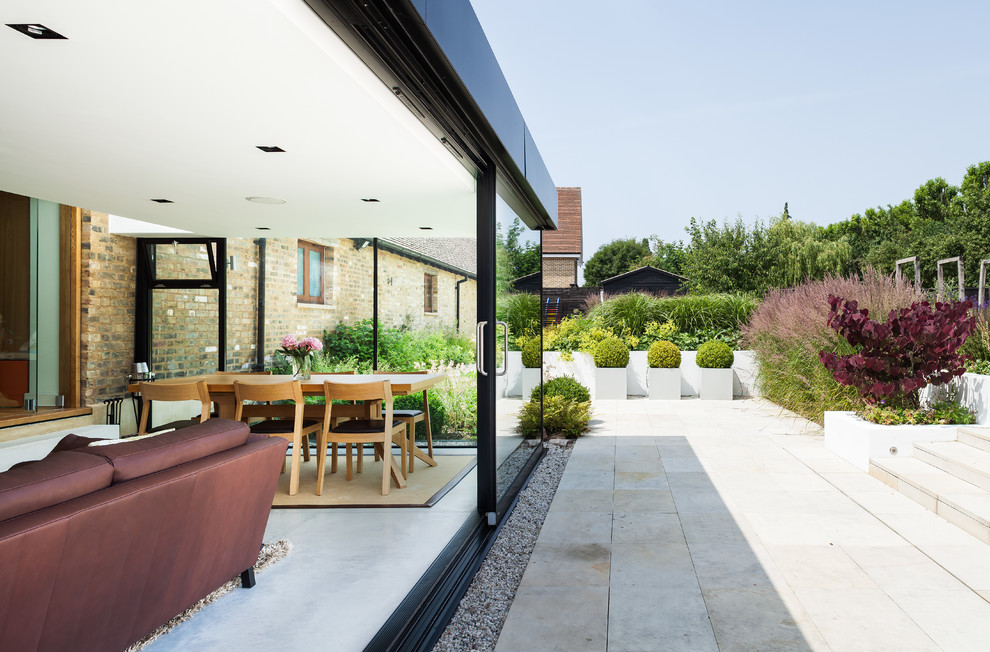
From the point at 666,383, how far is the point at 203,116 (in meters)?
9.03

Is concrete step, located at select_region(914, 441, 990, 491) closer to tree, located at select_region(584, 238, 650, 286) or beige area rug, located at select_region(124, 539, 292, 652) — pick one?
beige area rug, located at select_region(124, 539, 292, 652)

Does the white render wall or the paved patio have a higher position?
the white render wall

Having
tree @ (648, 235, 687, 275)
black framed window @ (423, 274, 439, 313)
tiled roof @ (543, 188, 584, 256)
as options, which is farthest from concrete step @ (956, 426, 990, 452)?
tree @ (648, 235, 687, 275)

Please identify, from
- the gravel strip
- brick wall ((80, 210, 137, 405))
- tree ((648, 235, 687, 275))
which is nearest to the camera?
the gravel strip

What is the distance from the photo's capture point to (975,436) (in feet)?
16.7

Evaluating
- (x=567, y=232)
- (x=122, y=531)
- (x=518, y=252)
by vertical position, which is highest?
(x=567, y=232)

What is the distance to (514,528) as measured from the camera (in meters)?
4.07

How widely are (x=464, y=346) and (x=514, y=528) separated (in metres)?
6.01

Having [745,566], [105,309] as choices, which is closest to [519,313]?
[745,566]

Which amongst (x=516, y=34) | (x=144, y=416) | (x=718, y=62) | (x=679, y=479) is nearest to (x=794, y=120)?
(x=718, y=62)

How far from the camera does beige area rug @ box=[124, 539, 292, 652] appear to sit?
2.47 m

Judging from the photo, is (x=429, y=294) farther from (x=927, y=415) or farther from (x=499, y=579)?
(x=499, y=579)

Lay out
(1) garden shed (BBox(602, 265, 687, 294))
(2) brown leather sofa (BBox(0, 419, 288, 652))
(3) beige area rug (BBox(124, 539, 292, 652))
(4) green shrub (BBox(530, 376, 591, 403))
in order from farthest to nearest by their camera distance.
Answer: (1) garden shed (BBox(602, 265, 687, 294)), (4) green shrub (BBox(530, 376, 591, 403)), (3) beige area rug (BBox(124, 539, 292, 652)), (2) brown leather sofa (BBox(0, 419, 288, 652))

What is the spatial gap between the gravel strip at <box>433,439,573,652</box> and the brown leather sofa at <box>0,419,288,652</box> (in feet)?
3.21
